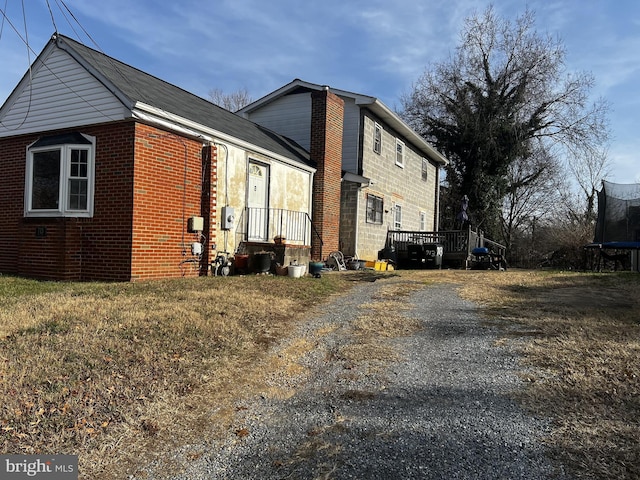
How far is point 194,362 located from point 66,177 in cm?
674

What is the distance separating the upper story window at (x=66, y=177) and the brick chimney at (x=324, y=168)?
6869 millimetres

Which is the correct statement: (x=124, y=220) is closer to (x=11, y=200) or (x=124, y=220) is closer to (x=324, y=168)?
(x=11, y=200)

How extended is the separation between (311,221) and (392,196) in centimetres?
572

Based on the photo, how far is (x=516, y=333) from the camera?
5672 mm

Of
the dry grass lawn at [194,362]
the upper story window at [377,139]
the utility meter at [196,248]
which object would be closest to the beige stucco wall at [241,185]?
the utility meter at [196,248]

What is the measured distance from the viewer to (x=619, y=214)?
59.7ft

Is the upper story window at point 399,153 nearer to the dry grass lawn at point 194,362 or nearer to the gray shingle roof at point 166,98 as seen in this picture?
the gray shingle roof at point 166,98

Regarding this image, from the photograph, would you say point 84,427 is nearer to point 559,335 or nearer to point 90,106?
point 559,335

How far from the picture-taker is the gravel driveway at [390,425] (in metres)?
2.59

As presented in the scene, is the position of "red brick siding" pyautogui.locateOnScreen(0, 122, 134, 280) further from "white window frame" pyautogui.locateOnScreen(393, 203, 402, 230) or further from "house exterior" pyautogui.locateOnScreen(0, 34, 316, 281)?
"white window frame" pyautogui.locateOnScreen(393, 203, 402, 230)

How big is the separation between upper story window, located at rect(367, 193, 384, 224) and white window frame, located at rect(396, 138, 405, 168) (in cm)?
265

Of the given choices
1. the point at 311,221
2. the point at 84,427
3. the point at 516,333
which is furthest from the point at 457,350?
the point at 311,221

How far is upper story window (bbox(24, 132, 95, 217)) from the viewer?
9.03 meters

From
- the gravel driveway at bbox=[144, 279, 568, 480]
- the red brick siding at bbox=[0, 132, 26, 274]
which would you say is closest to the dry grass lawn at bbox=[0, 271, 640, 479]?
the gravel driveway at bbox=[144, 279, 568, 480]
